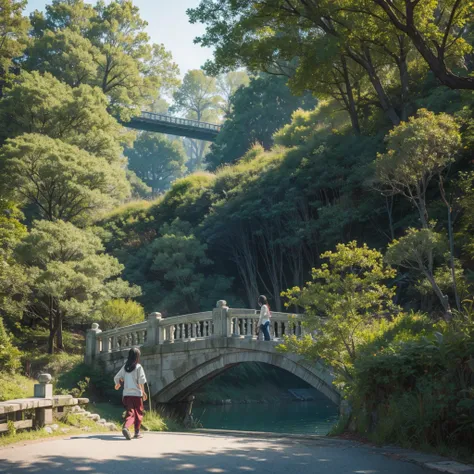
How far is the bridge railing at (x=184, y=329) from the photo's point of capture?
61.7 ft

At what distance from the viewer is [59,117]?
2836 cm

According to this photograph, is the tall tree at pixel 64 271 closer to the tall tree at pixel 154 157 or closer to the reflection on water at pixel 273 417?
the reflection on water at pixel 273 417

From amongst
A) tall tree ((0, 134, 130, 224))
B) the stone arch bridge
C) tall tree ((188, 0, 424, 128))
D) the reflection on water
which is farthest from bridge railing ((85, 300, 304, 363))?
tall tree ((188, 0, 424, 128))

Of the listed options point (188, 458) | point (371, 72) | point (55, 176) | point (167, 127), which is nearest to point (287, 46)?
point (371, 72)

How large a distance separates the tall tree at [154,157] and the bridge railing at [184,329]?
44.2 m

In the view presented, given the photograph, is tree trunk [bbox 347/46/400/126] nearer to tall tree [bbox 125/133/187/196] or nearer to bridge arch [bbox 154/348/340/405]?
bridge arch [bbox 154/348/340/405]

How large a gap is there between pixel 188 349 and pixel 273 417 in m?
6.98

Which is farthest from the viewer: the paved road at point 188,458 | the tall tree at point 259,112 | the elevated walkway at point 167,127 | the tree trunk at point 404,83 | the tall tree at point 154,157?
the tall tree at point 154,157

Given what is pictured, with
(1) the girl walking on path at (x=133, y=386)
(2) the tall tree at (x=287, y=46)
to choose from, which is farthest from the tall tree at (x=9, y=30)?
(1) the girl walking on path at (x=133, y=386)

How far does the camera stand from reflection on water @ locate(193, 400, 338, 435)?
22422 millimetres

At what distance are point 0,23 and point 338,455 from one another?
107 feet

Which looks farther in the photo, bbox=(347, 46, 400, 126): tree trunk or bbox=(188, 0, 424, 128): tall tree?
bbox=(347, 46, 400, 126): tree trunk

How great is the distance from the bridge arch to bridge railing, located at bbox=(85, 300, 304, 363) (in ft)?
1.96

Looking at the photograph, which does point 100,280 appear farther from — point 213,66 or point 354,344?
point 354,344
